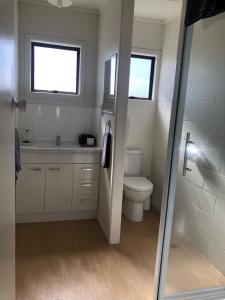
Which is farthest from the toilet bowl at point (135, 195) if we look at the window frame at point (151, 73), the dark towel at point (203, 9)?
the dark towel at point (203, 9)

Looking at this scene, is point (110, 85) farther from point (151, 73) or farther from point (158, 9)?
point (158, 9)

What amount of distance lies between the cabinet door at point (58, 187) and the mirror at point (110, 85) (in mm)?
815

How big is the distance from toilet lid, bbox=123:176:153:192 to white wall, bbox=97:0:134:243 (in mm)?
309

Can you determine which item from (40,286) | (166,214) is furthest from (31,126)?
(166,214)

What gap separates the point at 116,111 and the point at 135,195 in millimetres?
1067

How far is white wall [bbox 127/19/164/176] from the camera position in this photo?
3.35 metres

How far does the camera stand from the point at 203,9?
58.7 inches

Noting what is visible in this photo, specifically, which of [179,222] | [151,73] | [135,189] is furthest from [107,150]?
[151,73]

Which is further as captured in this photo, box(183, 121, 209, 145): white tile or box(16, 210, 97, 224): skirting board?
box(16, 210, 97, 224): skirting board

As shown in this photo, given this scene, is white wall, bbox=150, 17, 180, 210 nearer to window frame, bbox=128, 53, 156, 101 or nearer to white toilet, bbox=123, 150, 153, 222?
window frame, bbox=128, 53, 156, 101

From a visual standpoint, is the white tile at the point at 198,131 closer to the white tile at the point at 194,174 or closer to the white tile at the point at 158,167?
the white tile at the point at 194,174

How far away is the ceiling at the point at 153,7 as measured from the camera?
2.83 metres

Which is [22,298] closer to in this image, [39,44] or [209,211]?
[209,211]

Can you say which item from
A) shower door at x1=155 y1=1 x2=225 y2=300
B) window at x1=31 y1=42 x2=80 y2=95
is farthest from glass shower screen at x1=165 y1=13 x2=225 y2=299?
window at x1=31 y1=42 x2=80 y2=95
